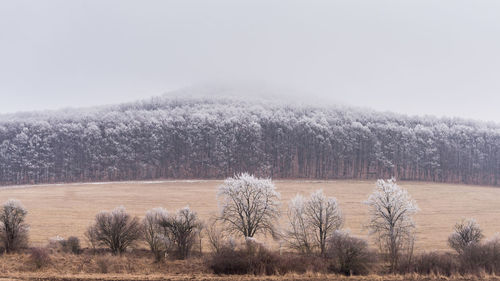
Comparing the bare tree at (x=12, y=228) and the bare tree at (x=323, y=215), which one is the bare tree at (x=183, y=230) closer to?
the bare tree at (x=323, y=215)

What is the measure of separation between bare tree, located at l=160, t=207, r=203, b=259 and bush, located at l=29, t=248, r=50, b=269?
11384mm

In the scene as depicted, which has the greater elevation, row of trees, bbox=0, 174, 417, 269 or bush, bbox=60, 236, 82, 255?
row of trees, bbox=0, 174, 417, 269

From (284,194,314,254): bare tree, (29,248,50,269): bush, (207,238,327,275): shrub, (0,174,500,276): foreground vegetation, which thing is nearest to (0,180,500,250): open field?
(0,174,500,276): foreground vegetation

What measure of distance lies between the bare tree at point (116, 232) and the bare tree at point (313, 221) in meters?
17.9

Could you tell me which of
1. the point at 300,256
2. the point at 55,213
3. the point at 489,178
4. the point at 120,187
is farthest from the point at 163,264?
the point at 489,178

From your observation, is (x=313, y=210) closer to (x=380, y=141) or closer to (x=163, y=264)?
(x=163, y=264)

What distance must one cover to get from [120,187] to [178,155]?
1021 inches

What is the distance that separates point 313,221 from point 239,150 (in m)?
65.4

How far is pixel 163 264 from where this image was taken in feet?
111

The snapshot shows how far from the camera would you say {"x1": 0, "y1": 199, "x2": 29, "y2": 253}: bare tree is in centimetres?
3875

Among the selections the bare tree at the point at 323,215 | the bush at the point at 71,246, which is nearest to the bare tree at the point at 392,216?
the bare tree at the point at 323,215

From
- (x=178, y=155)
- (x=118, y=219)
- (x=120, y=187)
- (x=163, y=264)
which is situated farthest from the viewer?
(x=178, y=155)

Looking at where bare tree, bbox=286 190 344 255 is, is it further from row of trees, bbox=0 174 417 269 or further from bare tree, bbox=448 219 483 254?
bare tree, bbox=448 219 483 254

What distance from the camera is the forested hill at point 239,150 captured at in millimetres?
99000
